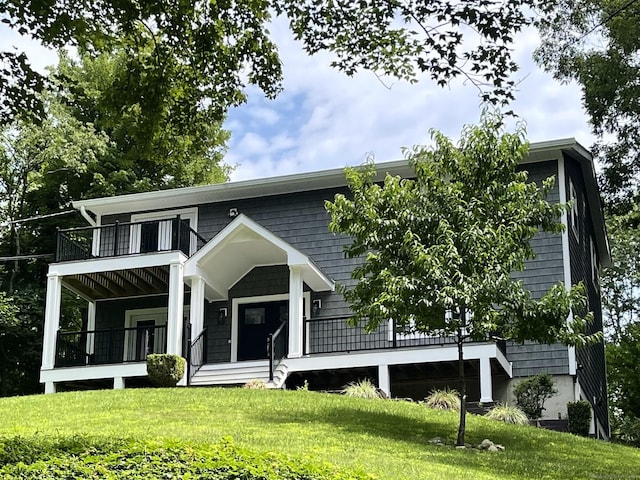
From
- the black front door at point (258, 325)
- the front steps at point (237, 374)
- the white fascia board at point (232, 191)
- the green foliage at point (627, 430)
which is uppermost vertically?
the white fascia board at point (232, 191)

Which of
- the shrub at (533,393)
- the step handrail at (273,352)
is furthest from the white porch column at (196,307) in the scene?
the shrub at (533,393)

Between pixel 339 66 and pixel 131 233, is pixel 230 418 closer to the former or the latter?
pixel 339 66

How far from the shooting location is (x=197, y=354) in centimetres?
1980

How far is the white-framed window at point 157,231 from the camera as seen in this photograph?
21.6 metres

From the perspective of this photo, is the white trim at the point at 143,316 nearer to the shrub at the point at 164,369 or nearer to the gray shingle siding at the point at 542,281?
the shrub at the point at 164,369

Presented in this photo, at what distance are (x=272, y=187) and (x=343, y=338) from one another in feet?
13.8

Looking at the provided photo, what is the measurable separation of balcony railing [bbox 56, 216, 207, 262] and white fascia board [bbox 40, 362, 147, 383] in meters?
2.68

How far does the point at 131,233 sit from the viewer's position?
74.4ft

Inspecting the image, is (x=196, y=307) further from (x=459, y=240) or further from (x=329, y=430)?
(x=459, y=240)

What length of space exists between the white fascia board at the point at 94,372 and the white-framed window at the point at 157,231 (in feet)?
9.93

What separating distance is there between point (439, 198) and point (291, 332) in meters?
6.89

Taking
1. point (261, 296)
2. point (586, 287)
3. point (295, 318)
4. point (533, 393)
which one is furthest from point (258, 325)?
point (586, 287)

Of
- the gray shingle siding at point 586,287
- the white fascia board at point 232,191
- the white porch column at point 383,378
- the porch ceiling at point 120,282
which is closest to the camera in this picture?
the white porch column at point 383,378

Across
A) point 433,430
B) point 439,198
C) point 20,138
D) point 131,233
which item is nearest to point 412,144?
point 439,198
